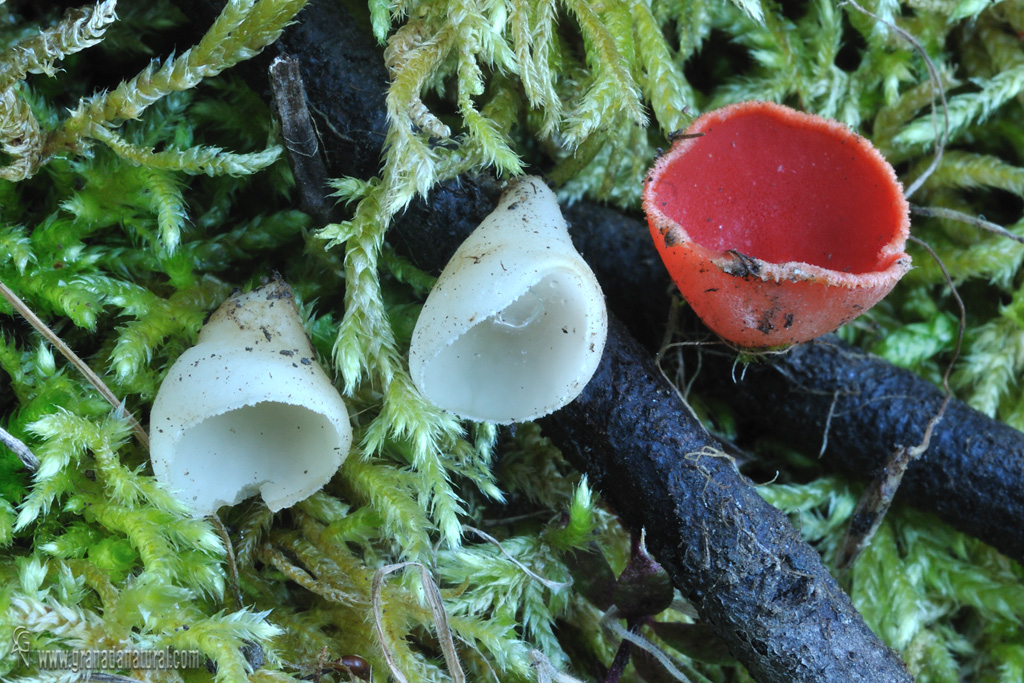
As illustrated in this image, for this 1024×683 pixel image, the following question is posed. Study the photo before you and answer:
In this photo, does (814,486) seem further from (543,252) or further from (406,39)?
(406,39)

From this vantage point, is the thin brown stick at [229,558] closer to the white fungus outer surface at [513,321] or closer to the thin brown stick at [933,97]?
the white fungus outer surface at [513,321]

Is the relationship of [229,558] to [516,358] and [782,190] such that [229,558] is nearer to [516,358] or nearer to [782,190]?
[516,358]

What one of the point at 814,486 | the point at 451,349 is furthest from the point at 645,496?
the point at 814,486

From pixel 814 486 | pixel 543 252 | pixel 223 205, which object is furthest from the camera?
pixel 814 486

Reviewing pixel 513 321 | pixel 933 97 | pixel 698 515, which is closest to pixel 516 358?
pixel 513 321

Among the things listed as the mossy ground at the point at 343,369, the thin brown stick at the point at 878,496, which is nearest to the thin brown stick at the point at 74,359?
the mossy ground at the point at 343,369

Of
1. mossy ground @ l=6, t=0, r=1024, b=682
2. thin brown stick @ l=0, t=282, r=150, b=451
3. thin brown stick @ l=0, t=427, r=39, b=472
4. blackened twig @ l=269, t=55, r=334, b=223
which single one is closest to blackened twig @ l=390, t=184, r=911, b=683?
mossy ground @ l=6, t=0, r=1024, b=682
